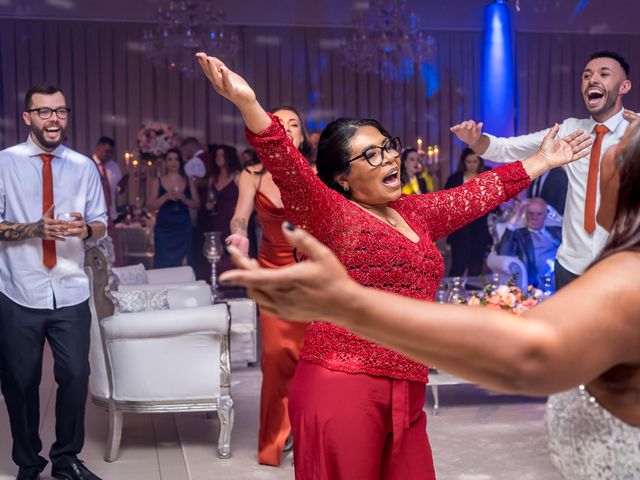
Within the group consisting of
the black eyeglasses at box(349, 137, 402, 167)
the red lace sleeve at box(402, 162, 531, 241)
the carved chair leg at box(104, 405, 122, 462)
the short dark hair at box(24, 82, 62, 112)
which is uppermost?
the short dark hair at box(24, 82, 62, 112)

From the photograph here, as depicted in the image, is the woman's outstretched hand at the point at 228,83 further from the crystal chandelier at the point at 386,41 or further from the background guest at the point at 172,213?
the crystal chandelier at the point at 386,41

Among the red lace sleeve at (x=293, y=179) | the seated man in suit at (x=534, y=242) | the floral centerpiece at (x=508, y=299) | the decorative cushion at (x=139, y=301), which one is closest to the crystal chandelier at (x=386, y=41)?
the seated man in suit at (x=534, y=242)

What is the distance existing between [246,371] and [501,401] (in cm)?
185

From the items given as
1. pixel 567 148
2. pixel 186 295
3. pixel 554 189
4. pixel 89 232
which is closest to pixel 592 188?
pixel 567 148

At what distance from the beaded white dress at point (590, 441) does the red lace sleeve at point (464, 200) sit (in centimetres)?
134

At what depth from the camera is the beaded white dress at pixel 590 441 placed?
113 cm

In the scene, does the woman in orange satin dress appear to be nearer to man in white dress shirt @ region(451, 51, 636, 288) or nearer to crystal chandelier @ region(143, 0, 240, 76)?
man in white dress shirt @ region(451, 51, 636, 288)

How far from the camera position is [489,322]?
991 mm

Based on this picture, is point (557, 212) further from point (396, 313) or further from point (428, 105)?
point (428, 105)

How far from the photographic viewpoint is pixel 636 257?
3.43ft

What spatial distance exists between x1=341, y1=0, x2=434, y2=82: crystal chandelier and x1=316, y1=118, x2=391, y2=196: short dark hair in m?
8.34

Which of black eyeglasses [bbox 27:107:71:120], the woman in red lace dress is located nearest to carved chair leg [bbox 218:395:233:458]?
black eyeglasses [bbox 27:107:71:120]

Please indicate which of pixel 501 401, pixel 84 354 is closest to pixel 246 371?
pixel 501 401

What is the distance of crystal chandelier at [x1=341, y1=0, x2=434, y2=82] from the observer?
416 inches
